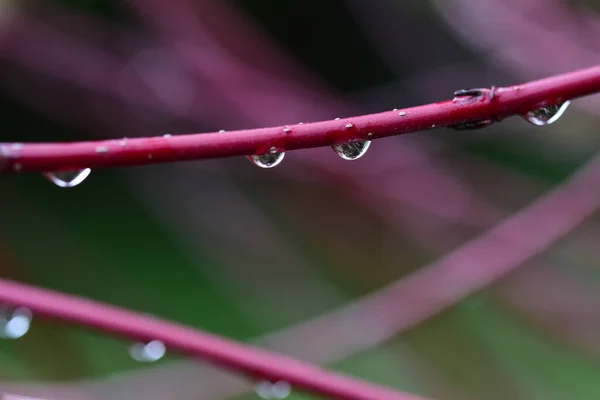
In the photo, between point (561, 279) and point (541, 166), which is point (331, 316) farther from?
point (541, 166)

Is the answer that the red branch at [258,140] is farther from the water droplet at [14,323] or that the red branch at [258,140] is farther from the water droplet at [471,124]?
the water droplet at [14,323]

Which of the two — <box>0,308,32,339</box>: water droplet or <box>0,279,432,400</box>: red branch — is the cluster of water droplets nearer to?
<box>0,279,432,400</box>: red branch

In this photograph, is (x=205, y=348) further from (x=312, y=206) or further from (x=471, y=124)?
(x=312, y=206)

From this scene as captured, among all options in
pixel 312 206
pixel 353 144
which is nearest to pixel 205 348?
pixel 353 144

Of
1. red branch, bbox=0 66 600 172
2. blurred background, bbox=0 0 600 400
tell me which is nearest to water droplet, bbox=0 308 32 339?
red branch, bbox=0 66 600 172

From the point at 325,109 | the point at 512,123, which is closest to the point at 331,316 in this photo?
the point at 325,109

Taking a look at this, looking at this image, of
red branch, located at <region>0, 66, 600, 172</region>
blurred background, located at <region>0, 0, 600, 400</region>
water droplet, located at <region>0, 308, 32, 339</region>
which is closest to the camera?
red branch, located at <region>0, 66, 600, 172</region>

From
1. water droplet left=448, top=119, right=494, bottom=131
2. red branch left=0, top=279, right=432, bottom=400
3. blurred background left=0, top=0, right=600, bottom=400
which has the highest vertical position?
blurred background left=0, top=0, right=600, bottom=400
